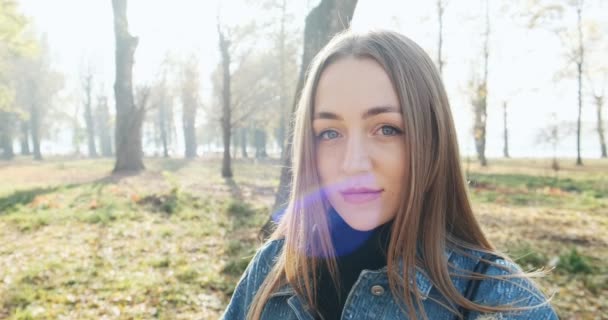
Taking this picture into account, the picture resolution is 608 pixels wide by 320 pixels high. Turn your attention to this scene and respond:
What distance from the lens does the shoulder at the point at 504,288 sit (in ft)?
3.78

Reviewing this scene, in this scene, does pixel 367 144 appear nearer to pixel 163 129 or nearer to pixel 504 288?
pixel 504 288

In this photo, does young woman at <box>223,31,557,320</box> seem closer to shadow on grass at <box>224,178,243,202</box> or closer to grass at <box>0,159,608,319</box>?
grass at <box>0,159,608,319</box>

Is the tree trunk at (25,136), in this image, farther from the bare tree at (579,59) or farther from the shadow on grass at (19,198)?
the bare tree at (579,59)

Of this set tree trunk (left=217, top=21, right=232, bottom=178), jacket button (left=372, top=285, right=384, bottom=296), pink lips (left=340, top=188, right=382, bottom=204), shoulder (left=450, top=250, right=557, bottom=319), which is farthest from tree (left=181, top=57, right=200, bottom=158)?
shoulder (left=450, top=250, right=557, bottom=319)

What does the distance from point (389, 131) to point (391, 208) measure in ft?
0.89

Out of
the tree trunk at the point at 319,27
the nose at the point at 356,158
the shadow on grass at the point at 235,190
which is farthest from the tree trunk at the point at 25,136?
the nose at the point at 356,158

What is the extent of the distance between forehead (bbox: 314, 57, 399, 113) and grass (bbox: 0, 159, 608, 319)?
2.65 metres

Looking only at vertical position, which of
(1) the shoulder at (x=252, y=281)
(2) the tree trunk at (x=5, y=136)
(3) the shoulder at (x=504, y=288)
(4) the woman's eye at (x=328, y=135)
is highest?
(2) the tree trunk at (x=5, y=136)

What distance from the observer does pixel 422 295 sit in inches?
50.7

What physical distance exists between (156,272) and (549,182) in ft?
46.9

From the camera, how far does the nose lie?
1.36m

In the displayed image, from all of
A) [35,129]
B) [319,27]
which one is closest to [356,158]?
[319,27]

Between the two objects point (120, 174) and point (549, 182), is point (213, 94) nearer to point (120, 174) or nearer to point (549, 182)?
point (120, 174)

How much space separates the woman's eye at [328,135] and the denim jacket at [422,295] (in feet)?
1.68
